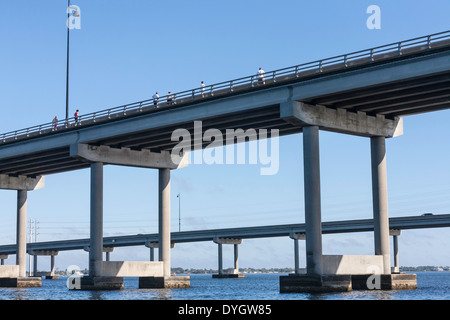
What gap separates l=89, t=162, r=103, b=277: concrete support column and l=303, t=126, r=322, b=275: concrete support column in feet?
78.2

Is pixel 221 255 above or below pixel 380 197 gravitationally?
below

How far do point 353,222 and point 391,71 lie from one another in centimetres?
8097

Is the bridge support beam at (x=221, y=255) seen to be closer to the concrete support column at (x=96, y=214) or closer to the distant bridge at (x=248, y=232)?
the distant bridge at (x=248, y=232)

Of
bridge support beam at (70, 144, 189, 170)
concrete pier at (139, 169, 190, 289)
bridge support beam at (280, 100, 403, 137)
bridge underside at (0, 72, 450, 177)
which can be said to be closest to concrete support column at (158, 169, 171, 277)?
concrete pier at (139, 169, 190, 289)

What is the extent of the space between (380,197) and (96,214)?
26970 millimetres

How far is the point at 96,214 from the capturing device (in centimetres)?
7225

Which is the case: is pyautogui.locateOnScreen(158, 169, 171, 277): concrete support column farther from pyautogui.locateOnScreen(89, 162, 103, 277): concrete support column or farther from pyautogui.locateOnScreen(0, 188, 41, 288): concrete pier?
pyautogui.locateOnScreen(0, 188, 41, 288): concrete pier

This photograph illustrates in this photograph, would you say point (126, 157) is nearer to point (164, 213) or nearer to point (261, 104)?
point (164, 213)

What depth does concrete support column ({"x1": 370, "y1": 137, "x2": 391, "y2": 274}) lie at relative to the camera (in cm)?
6072

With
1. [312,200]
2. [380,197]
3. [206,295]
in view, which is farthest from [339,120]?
[206,295]

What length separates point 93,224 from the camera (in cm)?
7231

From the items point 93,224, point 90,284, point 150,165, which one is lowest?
point 90,284

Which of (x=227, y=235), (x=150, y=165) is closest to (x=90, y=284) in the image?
(x=150, y=165)

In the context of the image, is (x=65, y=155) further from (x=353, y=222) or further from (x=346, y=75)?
(x=353, y=222)
